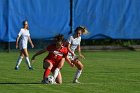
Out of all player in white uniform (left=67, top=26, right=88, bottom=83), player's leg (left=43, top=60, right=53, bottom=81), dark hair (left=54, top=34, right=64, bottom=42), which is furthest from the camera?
player in white uniform (left=67, top=26, right=88, bottom=83)

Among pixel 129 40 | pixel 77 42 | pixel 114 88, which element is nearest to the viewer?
pixel 114 88

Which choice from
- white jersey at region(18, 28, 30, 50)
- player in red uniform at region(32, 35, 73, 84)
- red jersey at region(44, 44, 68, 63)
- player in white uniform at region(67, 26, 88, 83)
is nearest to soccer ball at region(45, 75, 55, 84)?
player in red uniform at region(32, 35, 73, 84)

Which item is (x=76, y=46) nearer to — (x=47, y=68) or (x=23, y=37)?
(x=47, y=68)

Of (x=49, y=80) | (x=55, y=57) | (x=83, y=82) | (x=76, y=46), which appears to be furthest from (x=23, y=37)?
(x=49, y=80)

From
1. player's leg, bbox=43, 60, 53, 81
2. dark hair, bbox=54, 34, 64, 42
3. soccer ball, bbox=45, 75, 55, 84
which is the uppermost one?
dark hair, bbox=54, 34, 64, 42

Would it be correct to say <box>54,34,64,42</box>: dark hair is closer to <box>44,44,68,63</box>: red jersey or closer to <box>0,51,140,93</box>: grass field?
<box>44,44,68,63</box>: red jersey

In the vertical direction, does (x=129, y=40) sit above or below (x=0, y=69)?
below

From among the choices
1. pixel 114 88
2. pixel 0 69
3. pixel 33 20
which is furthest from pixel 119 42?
pixel 114 88

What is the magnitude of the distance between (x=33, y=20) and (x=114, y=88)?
20.6 m

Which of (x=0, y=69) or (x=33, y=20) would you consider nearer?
(x=0, y=69)

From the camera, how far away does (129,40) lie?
3706 centimetres

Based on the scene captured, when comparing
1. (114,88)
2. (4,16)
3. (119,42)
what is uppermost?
(114,88)

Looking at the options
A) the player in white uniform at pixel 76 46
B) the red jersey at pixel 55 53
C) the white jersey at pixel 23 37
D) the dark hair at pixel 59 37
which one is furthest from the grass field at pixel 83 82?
the dark hair at pixel 59 37

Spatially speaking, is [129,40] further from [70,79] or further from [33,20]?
A: [70,79]
